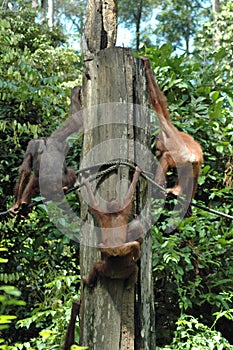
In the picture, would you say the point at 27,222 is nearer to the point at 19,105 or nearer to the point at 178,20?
the point at 19,105

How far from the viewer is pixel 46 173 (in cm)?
358

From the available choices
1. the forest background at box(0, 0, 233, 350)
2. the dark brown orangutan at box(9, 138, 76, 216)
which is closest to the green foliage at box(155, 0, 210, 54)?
the forest background at box(0, 0, 233, 350)

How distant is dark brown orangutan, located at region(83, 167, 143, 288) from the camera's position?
99.9 inches

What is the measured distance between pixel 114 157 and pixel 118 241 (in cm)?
43

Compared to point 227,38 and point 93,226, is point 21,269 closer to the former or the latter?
point 93,226

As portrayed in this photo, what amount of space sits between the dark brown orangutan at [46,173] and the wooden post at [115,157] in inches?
28.5

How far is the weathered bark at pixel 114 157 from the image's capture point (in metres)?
2.52

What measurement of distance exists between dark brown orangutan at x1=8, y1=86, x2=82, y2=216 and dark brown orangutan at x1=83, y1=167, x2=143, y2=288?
3.11 ft

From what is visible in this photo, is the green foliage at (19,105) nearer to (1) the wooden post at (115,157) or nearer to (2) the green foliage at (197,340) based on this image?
(2) the green foliage at (197,340)

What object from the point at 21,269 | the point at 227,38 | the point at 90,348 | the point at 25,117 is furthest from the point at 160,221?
the point at 227,38

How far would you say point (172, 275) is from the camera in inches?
193

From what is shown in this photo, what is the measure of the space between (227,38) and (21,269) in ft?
26.1

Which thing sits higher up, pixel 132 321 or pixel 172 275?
pixel 172 275

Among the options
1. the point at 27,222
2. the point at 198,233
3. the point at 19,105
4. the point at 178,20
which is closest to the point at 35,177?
the point at 198,233
